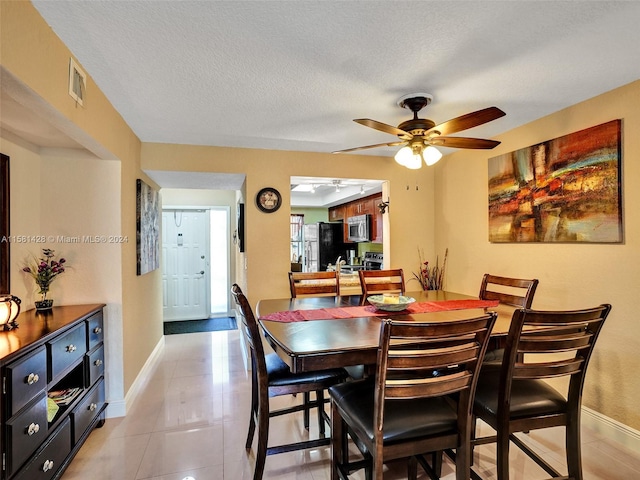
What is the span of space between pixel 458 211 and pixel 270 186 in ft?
6.73

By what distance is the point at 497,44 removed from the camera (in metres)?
1.67

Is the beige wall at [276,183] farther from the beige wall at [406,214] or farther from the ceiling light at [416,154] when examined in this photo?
the ceiling light at [416,154]

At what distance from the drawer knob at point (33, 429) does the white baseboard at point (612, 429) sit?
3378mm

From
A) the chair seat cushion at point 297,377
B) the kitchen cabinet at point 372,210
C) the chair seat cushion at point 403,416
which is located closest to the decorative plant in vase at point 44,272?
the chair seat cushion at point 297,377

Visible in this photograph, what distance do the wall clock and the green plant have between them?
170 cm

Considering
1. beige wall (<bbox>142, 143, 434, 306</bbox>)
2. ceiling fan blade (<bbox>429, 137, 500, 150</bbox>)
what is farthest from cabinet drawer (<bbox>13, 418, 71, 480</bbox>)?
ceiling fan blade (<bbox>429, 137, 500, 150</bbox>)

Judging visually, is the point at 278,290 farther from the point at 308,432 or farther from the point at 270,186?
the point at 308,432

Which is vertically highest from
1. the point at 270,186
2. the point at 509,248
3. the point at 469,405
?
the point at 270,186

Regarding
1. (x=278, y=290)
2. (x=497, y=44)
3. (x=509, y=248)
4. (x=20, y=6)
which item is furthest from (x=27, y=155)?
(x=509, y=248)

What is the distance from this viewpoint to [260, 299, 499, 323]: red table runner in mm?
2056

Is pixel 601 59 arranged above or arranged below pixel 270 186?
above

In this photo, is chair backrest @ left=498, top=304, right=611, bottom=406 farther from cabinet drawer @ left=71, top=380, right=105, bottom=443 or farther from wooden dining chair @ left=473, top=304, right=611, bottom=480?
cabinet drawer @ left=71, top=380, right=105, bottom=443

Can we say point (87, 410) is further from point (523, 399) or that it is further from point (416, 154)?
point (416, 154)

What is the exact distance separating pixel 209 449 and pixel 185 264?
3968 mm
